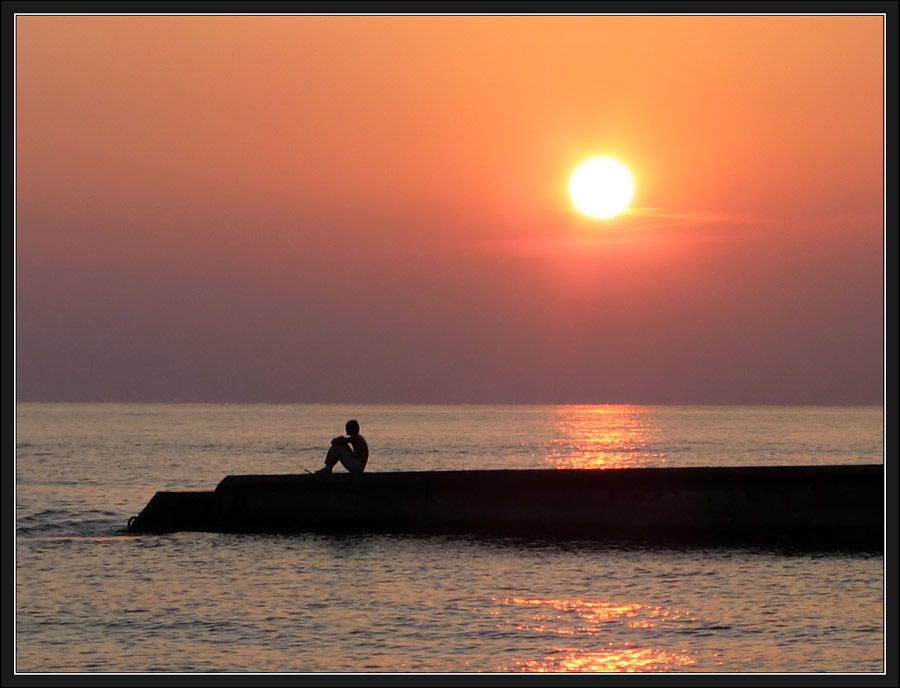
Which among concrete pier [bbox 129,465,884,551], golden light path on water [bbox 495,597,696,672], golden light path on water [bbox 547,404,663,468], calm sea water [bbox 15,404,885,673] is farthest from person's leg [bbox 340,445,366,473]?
golden light path on water [bbox 547,404,663,468]

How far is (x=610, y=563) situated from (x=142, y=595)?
8.06 metres

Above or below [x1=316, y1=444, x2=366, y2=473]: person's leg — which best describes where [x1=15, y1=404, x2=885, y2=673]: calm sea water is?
below

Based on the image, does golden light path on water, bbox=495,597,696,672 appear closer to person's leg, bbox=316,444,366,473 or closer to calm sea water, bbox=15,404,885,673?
calm sea water, bbox=15,404,885,673

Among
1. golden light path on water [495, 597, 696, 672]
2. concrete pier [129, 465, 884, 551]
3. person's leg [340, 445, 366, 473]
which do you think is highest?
person's leg [340, 445, 366, 473]

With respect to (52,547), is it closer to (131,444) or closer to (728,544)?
(728,544)

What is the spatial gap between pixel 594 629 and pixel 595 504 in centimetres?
783

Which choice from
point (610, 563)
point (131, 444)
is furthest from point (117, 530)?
point (131, 444)

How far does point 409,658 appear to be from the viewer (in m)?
19.6

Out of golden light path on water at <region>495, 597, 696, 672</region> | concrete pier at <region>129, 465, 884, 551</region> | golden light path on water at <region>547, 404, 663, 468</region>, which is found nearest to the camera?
golden light path on water at <region>495, 597, 696, 672</region>

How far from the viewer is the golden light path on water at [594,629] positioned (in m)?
19.5

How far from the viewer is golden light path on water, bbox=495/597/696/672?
1945 centimetres

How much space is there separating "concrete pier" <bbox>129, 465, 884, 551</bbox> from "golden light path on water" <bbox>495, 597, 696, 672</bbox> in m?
5.66

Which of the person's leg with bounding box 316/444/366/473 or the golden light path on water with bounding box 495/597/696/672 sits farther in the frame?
the person's leg with bounding box 316/444/366/473

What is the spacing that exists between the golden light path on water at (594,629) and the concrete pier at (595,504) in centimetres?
566
